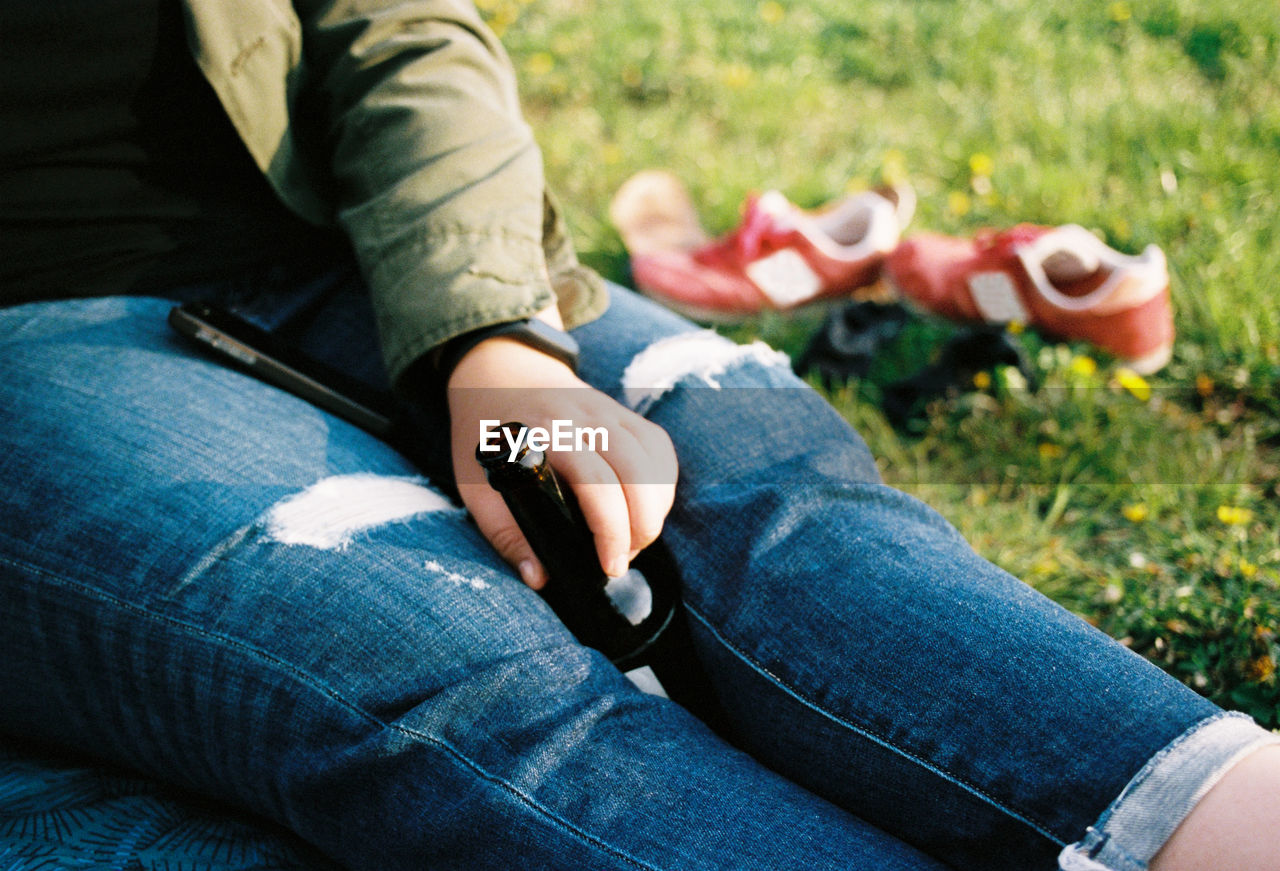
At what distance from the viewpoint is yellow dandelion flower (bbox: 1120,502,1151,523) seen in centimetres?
191

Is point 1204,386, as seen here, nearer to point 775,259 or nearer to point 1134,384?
point 1134,384

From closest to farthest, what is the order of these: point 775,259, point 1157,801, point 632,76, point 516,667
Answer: point 1157,801, point 516,667, point 775,259, point 632,76

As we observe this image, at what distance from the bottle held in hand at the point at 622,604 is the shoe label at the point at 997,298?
155 centimetres

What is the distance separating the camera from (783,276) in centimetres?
258

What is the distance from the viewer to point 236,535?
3.62 ft

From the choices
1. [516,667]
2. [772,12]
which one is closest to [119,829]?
[516,667]

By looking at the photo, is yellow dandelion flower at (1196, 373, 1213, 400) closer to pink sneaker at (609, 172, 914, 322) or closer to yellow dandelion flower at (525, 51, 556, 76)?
pink sneaker at (609, 172, 914, 322)

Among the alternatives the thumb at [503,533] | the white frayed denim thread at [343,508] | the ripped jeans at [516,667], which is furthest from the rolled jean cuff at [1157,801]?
the white frayed denim thread at [343,508]

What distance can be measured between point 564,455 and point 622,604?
23 cm

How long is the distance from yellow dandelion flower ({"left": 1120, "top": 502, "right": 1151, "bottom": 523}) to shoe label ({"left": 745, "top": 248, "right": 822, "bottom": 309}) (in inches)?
40.1

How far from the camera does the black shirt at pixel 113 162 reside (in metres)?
1.30

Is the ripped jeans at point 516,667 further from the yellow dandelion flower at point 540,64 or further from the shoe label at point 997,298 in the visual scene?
the yellow dandelion flower at point 540,64

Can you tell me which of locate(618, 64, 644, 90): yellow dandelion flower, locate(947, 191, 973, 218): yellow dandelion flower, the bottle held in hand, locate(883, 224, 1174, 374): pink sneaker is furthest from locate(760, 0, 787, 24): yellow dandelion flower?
the bottle held in hand

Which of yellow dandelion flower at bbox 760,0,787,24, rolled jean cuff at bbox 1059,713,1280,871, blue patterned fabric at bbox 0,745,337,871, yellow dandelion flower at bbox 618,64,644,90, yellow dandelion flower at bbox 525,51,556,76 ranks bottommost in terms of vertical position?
blue patterned fabric at bbox 0,745,337,871
